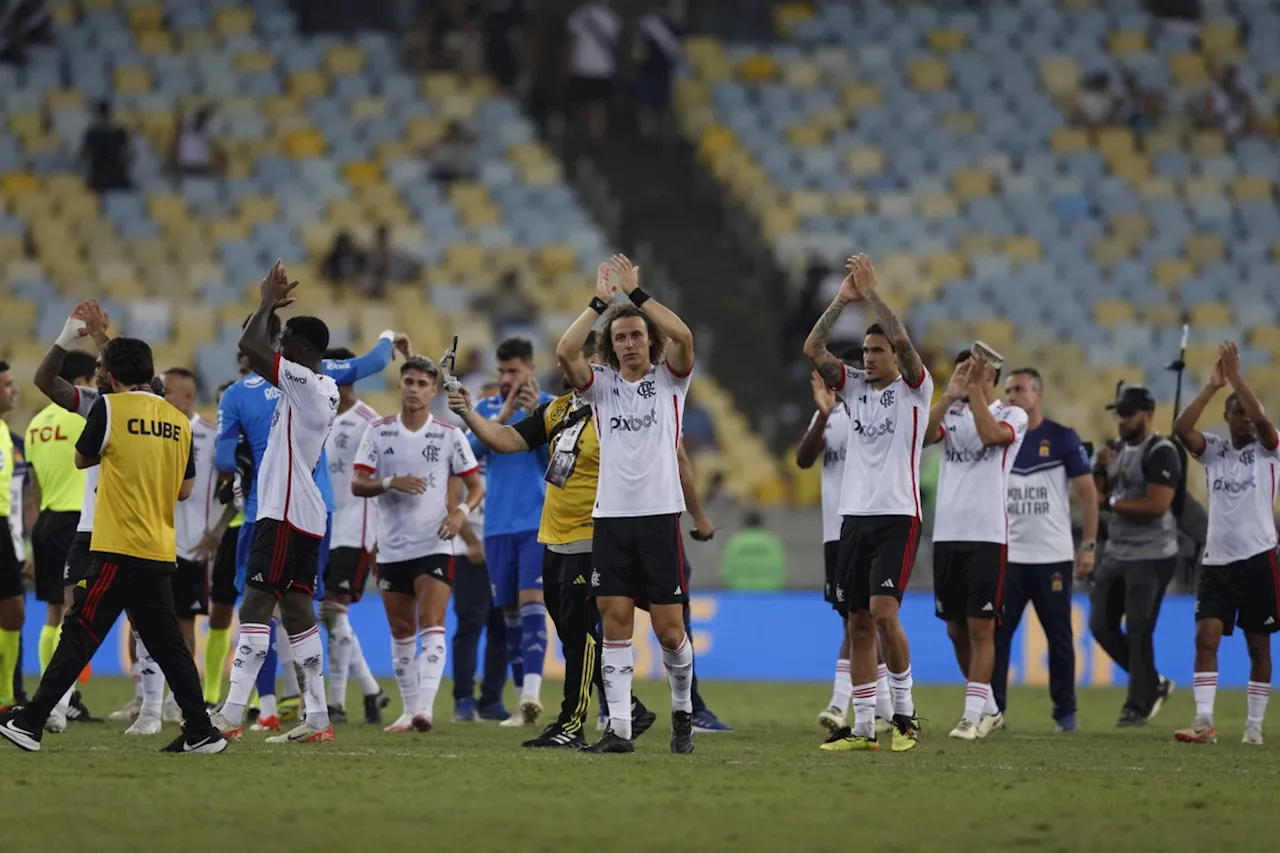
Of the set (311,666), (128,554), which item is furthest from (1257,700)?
(128,554)

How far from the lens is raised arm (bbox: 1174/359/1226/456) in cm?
1350

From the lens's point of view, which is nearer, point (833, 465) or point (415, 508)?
point (415, 508)

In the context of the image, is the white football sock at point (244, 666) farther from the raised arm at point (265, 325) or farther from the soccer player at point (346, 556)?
the soccer player at point (346, 556)

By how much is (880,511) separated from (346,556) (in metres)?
4.54

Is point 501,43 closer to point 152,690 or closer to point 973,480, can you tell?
point 973,480

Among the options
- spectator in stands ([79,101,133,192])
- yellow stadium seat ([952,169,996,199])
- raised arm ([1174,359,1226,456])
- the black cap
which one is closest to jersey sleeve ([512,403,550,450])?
raised arm ([1174,359,1226,456])

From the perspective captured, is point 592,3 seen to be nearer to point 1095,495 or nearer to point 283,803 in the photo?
point 1095,495

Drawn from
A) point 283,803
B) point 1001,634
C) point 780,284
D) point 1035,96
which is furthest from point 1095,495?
point 1035,96

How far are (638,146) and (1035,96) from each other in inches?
282

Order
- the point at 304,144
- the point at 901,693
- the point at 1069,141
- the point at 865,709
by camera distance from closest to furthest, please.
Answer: the point at 865,709
the point at 901,693
the point at 304,144
the point at 1069,141

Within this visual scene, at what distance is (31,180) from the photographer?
1120 inches

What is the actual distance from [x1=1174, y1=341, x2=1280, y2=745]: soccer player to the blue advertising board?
25.9 ft

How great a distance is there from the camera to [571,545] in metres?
12.3

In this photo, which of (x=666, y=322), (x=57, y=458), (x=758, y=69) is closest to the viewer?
(x=666, y=322)
